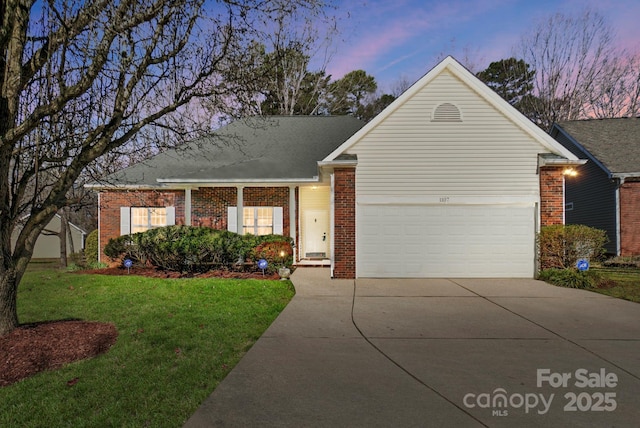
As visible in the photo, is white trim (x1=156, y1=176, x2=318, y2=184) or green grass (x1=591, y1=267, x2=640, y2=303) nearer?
green grass (x1=591, y1=267, x2=640, y2=303)

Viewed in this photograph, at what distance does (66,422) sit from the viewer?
122 inches

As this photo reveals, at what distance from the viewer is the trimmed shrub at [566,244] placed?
10102 mm

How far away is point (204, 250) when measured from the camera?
11.0 meters

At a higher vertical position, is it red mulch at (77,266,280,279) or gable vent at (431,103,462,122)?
gable vent at (431,103,462,122)

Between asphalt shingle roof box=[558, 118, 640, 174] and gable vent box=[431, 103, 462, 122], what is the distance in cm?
961

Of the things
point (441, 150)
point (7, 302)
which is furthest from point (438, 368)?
point (441, 150)

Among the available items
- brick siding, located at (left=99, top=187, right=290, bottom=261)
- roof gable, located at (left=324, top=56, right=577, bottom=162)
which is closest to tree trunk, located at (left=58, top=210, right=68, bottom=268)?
brick siding, located at (left=99, top=187, right=290, bottom=261)

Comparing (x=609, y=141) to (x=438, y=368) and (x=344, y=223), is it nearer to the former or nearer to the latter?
(x=344, y=223)

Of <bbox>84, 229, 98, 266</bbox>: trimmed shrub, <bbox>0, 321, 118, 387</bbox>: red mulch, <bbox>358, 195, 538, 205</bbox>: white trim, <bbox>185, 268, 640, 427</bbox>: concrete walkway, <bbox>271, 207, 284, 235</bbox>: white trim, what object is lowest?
<bbox>185, 268, 640, 427</bbox>: concrete walkway

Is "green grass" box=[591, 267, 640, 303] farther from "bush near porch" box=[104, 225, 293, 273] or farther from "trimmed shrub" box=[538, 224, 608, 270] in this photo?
"bush near porch" box=[104, 225, 293, 273]

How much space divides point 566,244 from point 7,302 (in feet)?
41.6

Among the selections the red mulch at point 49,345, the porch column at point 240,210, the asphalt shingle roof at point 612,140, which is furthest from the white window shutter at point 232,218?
the asphalt shingle roof at point 612,140

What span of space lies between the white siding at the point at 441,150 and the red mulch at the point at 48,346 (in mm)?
7648

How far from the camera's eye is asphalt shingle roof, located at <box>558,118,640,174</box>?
15.8 metres
